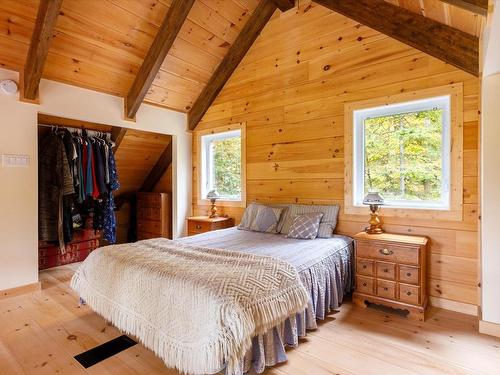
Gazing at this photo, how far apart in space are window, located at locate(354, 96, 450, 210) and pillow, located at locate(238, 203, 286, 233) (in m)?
0.87

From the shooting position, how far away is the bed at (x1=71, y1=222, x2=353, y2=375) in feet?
5.57

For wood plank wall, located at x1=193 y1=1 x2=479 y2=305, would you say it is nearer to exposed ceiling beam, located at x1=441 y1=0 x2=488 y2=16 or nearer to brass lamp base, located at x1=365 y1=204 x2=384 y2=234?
brass lamp base, located at x1=365 y1=204 x2=384 y2=234

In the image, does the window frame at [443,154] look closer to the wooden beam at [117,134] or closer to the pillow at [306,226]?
the pillow at [306,226]

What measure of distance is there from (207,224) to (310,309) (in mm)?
2033

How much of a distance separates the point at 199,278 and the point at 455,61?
2.71 meters

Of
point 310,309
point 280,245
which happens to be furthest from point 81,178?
point 310,309

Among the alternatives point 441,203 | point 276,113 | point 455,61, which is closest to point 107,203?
point 276,113

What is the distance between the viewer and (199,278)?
1647 mm

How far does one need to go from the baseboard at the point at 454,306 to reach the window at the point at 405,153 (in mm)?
839

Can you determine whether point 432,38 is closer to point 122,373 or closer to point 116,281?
point 116,281

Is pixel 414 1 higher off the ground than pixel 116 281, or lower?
higher

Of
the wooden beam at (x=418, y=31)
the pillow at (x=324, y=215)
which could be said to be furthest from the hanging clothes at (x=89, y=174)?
the wooden beam at (x=418, y=31)

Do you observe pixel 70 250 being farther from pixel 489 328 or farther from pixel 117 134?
pixel 489 328

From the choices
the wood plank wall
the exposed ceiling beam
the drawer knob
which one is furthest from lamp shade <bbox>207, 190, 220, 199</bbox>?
the exposed ceiling beam
